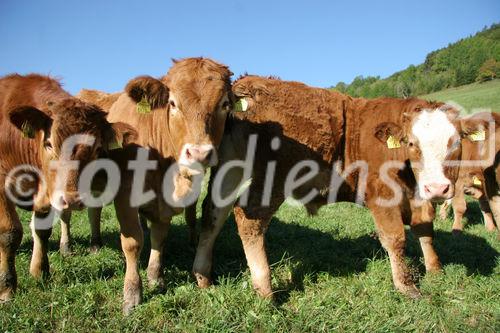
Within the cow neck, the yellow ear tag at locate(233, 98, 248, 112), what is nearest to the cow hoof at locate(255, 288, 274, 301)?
the cow neck

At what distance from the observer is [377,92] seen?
85.8m

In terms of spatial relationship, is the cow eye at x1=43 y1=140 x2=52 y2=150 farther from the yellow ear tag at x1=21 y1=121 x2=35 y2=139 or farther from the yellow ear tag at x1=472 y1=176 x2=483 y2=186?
the yellow ear tag at x1=472 y1=176 x2=483 y2=186

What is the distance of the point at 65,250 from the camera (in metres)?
5.86

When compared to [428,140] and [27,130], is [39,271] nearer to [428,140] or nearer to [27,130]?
[27,130]

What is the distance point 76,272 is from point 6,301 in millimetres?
994

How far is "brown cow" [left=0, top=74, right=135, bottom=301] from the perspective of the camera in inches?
148

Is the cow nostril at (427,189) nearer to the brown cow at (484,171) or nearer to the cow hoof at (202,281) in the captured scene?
the cow hoof at (202,281)

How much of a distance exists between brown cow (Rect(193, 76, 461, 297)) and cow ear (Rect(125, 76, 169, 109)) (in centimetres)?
80

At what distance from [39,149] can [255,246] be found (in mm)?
2489

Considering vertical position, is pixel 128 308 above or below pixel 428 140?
below

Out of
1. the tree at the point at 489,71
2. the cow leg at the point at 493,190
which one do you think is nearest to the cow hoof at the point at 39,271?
the cow leg at the point at 493,190

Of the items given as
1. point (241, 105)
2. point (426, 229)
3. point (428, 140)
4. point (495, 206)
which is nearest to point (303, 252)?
point (426, 229)

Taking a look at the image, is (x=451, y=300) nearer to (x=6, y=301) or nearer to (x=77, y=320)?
(x=77, y=320)

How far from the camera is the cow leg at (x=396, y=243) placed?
452 cm
